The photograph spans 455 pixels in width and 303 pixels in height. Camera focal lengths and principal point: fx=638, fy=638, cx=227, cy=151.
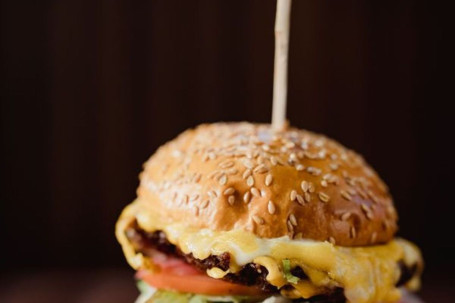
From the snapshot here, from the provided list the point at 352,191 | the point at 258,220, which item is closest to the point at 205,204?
the point at 258,220

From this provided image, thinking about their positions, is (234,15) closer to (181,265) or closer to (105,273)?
(105,273)

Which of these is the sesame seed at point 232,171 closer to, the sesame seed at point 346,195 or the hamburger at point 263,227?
the hamburger at point 263,227

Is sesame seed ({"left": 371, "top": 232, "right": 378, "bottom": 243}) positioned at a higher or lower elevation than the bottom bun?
higher

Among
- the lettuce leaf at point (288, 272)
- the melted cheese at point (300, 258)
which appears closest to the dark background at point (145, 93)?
the melted cheese at point (300, 258)

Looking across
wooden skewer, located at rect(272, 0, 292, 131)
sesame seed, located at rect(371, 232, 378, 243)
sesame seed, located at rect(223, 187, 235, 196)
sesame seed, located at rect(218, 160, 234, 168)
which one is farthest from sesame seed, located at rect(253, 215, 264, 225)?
wooden skewer, located at rect(272, 0, 292, 131)

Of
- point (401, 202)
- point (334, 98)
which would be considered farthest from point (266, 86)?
point (401, 202)

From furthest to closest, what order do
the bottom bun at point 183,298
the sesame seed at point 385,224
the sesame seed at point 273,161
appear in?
the sesame seed at point 385,224 < the sesame seed at point 273,161 < the bottom bun at point 183,298

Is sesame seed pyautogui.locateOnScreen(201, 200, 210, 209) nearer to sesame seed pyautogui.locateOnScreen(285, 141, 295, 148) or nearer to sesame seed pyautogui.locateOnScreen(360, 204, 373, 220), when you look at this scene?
sesame seed pyautogui.locateOnScreen(285, 141, 295, 148)

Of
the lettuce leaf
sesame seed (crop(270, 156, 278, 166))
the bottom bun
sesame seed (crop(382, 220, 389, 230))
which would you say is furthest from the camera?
sesame seed (crop(382, 220, 389, 230))
